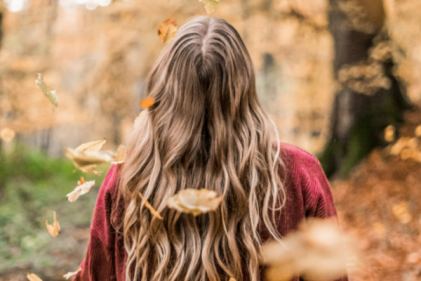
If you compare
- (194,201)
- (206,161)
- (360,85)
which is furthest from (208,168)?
(360,85)

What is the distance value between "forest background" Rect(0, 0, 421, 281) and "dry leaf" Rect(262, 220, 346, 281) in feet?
9.33

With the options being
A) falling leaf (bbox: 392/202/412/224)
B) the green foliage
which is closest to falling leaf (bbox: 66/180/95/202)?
the green foliage

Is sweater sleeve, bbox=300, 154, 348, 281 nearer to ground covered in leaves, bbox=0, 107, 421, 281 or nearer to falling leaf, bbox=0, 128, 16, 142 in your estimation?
ground covered in leaves, bbox=0, 107, 421, 281

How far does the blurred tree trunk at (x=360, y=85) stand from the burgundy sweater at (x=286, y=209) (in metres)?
5.39

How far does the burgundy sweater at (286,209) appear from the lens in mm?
1426

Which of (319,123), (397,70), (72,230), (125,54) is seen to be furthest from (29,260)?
(319,123)

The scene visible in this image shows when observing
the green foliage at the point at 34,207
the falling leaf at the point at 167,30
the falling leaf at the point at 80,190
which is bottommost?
the green foliage at the point at 34,207

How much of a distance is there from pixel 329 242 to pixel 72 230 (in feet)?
19.7

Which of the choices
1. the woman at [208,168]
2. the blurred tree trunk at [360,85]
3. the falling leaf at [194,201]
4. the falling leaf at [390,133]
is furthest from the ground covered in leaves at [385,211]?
the falling leaf at [194,201]

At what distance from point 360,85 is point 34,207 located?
6.75 metres

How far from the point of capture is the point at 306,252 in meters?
1.45

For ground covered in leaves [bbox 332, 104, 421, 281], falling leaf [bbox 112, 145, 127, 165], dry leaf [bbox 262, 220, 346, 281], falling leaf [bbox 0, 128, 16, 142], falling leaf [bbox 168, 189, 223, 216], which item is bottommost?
ground covered in leaves [bbox 332, 104, 421, 281]

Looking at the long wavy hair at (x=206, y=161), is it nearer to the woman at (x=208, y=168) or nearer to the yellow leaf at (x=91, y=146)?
the woman at (x=208, y=168)

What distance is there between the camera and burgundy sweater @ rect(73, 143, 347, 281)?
143 centimetres
